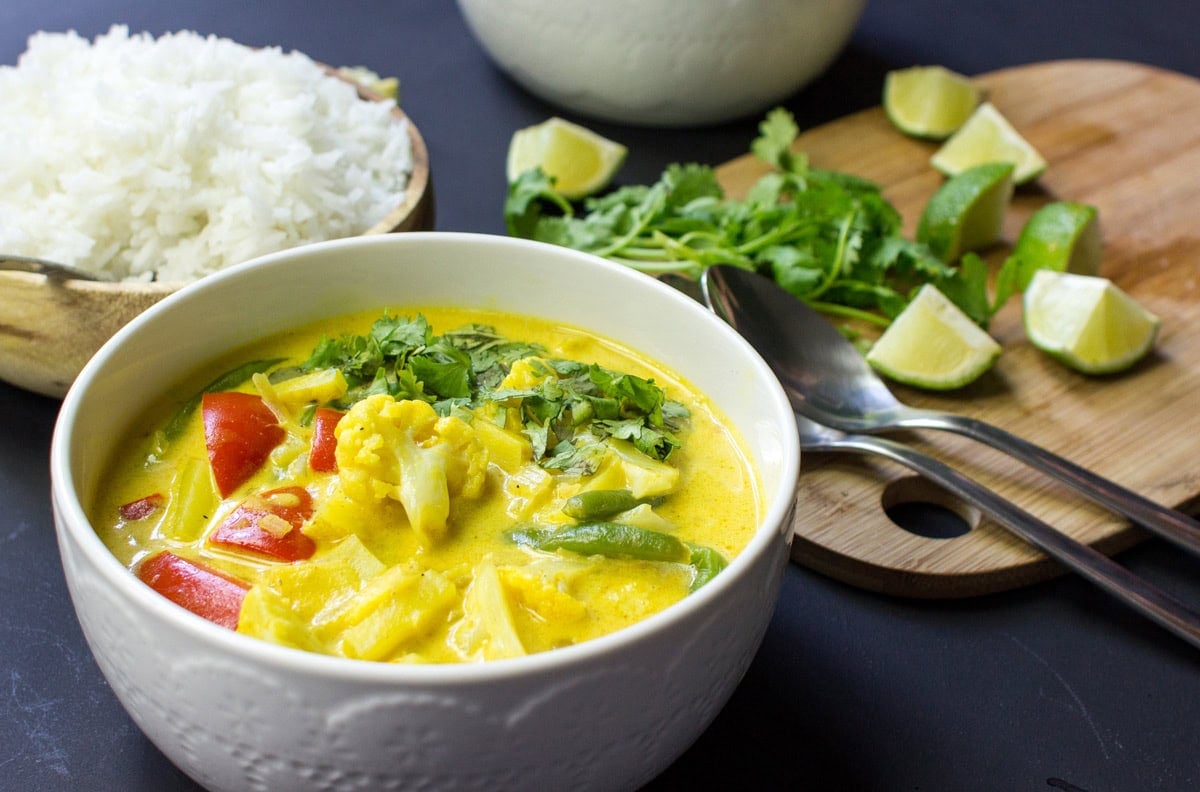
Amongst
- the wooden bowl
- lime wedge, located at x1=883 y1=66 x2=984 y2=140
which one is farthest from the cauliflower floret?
lime wedge, located at x1=883 y1=66 x2=984 y2=140

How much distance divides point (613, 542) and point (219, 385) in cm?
70

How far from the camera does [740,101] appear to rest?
3254 millimetres

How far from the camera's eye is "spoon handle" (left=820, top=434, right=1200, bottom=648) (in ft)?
6.03

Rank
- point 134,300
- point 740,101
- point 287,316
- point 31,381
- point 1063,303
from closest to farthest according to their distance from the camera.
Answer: point 287,316 < point 134,300 < point 31,381 < point 1063,303 < point 740,101

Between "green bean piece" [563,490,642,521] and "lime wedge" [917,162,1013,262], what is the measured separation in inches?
57.3

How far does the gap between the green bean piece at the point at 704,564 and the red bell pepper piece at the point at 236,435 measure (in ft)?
2.08

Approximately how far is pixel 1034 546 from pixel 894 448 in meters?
0.29

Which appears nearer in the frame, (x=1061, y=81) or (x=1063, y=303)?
(x=1063, y=303)

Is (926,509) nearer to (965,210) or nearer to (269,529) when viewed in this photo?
(965,210)

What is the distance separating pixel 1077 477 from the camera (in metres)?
2.07

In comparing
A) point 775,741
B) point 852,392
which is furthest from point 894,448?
point 775,741

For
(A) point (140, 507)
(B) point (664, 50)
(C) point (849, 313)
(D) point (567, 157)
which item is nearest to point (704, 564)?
(A) point (140, 507)

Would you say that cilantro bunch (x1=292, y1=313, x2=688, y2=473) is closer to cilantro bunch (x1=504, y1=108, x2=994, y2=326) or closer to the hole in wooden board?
the hole in wooden board

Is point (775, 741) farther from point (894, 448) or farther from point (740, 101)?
point (740, 101)
